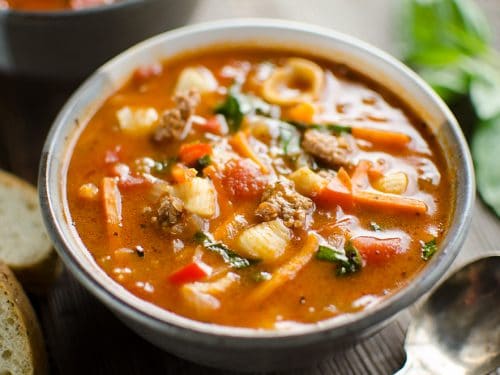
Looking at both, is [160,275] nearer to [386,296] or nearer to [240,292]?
[240,292]

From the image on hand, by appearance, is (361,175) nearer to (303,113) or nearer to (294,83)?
(303,113)

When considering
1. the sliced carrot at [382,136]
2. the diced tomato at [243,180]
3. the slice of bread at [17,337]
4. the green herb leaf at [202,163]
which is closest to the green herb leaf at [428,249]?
the sliced carrot at [382,136]

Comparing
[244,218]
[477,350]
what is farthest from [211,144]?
[477,350]

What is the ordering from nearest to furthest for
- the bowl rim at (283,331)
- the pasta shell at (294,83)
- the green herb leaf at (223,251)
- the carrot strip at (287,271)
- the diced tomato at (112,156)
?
the bowl rim at (283,331)
the carrot strip at (287,271)
the green herb leaf at (223,251)
the diced tomato at (112,156)
the pasta shell at (294,83)

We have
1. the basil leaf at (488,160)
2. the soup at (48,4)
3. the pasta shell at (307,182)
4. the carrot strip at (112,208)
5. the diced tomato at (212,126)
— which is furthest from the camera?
the soup at (48,4)

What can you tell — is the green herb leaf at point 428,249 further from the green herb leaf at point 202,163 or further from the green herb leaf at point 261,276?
the green herb leaf at point 202,163
